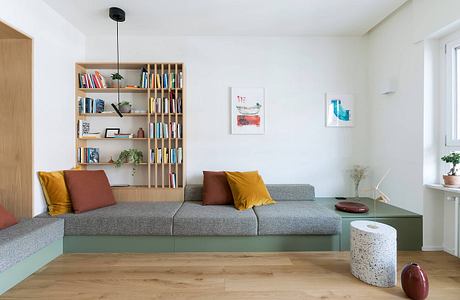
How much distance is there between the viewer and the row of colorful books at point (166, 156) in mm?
3229

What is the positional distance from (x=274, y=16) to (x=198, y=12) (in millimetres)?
938

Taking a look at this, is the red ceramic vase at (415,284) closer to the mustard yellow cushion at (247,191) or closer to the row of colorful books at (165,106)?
the mustard yellow cushion at (247,191)

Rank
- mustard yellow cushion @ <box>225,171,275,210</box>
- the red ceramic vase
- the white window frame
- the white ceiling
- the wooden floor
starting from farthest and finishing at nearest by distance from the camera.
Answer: mustard yellow cushion @ <box>225,171,275,210</box>
the white ceiling
the white window frame
the wooden floor
the red ceramic vase

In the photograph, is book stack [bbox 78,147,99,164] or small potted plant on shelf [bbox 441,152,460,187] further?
book stack [bbox 78,147,99,164]

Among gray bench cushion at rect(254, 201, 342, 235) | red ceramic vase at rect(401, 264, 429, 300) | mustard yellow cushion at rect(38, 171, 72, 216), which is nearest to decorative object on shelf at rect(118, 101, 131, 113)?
mustard yellow cushion at rect(38, 171, 72, 216)

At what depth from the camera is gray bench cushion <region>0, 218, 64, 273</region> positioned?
1.83 metres

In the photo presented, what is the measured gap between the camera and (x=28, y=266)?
2080 mm

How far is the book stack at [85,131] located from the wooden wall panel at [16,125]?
77 cm

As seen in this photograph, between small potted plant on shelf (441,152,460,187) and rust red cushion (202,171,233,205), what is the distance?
2.28 m

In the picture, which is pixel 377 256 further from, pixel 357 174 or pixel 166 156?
pixel 166 156

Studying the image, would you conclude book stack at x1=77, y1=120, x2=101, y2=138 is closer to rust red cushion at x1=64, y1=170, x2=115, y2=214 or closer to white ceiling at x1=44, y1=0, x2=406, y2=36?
rust red cushion at x1=64, y1=170, x2=115, y2=214

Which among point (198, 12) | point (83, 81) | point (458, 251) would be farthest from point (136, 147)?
point (458, 251)

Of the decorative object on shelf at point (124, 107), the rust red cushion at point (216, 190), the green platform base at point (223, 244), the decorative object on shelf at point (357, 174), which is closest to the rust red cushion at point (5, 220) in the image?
the green platform base at point (223, 244)

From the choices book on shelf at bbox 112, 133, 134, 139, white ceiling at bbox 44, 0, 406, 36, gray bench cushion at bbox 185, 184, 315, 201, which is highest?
white ceiling at bbox 44, 0, 406, 36
